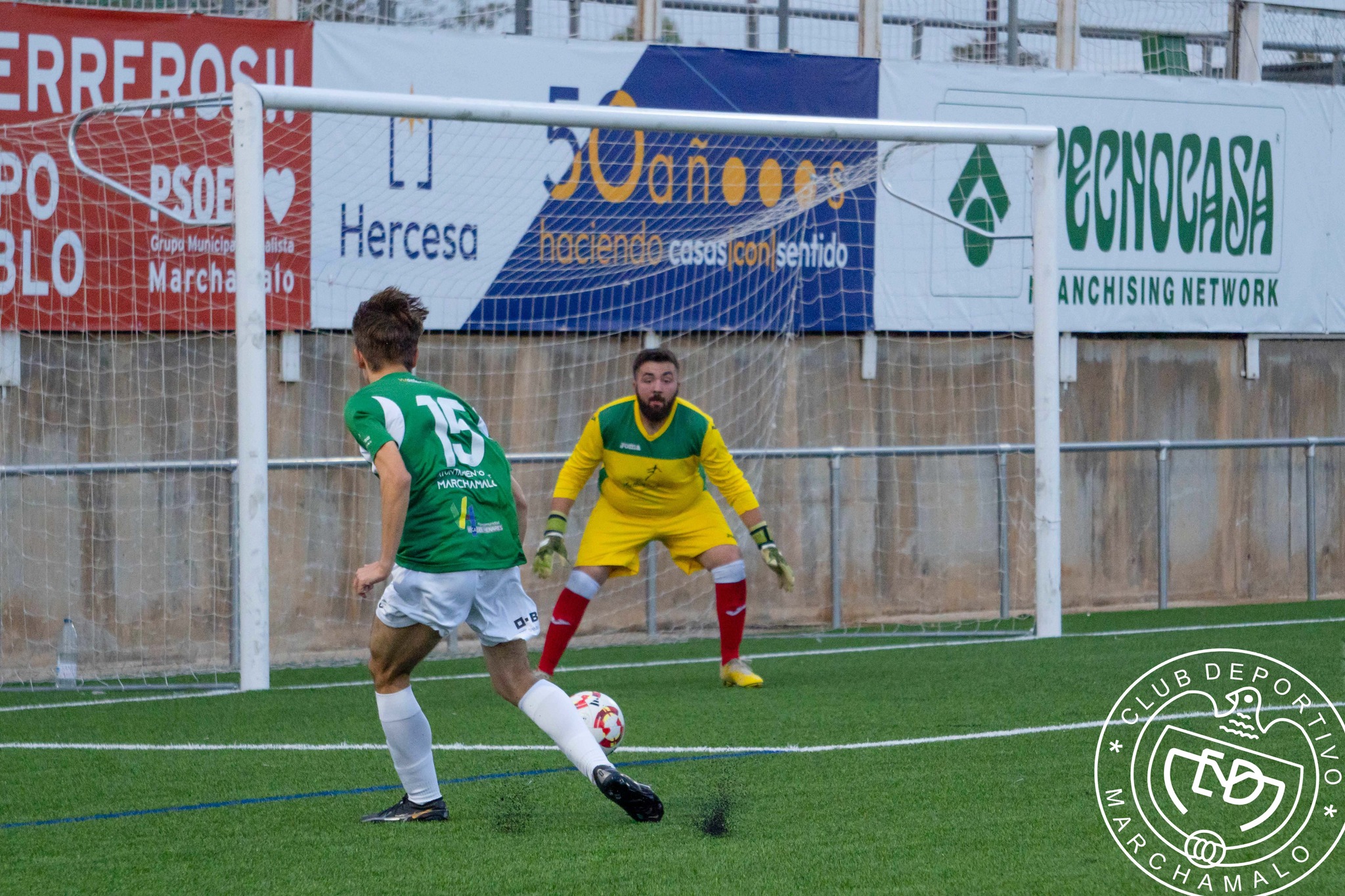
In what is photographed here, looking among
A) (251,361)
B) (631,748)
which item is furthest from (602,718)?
(251,361)

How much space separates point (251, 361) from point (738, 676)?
3095 millimetres

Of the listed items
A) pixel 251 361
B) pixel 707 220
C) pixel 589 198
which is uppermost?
pixel 589 198

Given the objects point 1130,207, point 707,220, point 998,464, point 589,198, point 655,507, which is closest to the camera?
point 655,507

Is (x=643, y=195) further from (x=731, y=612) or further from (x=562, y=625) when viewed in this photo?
(x=562, y=625)

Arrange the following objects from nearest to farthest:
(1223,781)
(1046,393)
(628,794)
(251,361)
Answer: (628,794)
(1223,781)
(251,361)
(1046,393)

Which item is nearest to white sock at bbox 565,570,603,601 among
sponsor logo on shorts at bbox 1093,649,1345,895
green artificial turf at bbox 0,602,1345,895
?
green artificial turf at bbox 0,602,1345,895

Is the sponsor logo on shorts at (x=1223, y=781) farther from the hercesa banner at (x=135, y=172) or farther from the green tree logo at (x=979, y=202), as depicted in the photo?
the hercesa banner at (x=135, y=172)

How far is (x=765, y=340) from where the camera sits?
1315 centimetres

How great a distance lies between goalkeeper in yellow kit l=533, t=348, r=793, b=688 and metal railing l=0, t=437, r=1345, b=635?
6.63 ft

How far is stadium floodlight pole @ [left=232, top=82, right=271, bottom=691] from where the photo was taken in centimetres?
905

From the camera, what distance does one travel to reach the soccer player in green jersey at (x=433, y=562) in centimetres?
551

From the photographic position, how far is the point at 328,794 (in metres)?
6.32

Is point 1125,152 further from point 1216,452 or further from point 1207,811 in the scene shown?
point 1207,811

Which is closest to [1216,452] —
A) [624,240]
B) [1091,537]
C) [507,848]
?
[1091,537]
